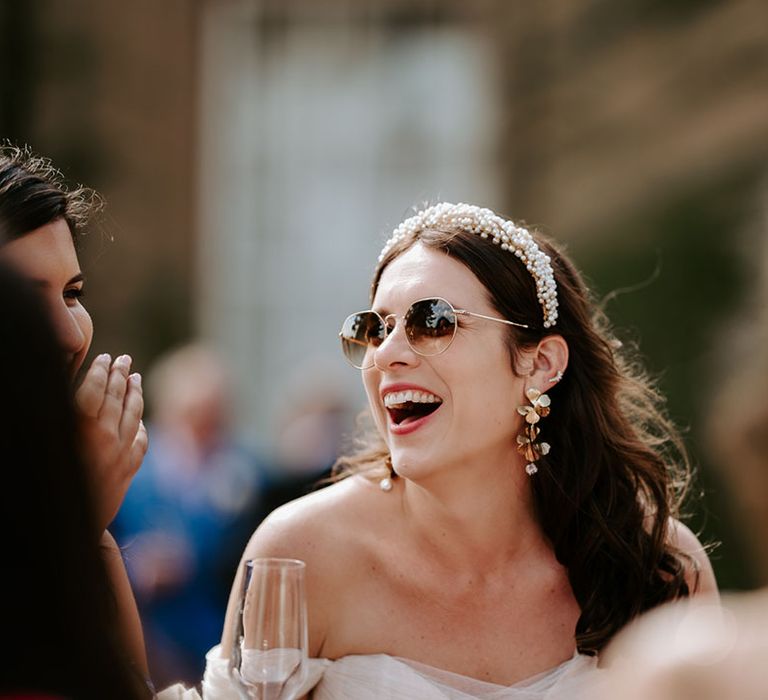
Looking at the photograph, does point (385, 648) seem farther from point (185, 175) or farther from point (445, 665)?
point (185, 175)

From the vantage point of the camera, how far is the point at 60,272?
8.92ft

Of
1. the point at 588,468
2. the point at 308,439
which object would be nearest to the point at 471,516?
the point at 588,468

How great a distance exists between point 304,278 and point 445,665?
9667 mm

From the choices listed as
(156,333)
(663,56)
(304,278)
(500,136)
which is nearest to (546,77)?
(500,136)

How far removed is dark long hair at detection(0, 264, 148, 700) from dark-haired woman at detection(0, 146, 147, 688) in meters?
0.93

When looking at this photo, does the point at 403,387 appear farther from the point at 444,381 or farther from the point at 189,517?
the point at 189,517

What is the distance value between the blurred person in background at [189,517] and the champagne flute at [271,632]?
2.79 metres

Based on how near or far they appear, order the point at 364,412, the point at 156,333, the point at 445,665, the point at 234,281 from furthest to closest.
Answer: the point at 234,281 → the point at 156,333 → the point at 364,412 → the point at 445,665

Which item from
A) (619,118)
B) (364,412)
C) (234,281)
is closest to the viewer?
(364,412)

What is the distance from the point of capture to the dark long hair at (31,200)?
2645mm

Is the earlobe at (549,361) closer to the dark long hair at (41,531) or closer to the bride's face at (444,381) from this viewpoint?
the bride's face at (444,381)

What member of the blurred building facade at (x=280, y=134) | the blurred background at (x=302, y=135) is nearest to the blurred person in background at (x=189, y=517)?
the blurred background at (x=302, y=135)

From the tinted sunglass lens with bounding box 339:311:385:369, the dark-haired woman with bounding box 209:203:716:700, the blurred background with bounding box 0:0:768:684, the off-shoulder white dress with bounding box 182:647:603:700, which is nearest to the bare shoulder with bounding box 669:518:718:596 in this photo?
the dark-haired woman with bounding box 209:203:716:700

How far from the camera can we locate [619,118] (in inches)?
437
